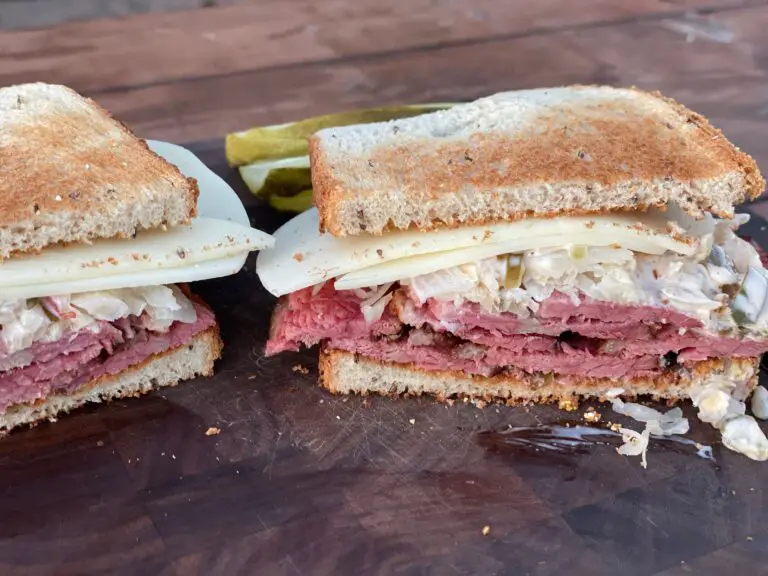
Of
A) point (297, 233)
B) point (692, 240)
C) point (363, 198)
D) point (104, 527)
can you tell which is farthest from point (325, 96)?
point (104, 527)

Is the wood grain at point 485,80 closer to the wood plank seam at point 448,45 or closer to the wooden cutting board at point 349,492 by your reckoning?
the wood plank seam at point 448,45

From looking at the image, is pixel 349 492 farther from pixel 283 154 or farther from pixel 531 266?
pixel 283 154

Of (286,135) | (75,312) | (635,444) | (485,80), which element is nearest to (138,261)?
(75,312)

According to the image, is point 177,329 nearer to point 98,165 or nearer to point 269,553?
point 98,165

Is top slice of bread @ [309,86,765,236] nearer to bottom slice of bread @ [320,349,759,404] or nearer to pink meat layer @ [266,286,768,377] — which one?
pink meat layer @ [266,286,768,377]

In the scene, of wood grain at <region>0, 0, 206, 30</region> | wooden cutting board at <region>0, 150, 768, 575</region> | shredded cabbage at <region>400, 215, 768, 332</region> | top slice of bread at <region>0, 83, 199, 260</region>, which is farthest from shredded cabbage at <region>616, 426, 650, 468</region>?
wood grain at <region>0, 0, 206, 30</region>
